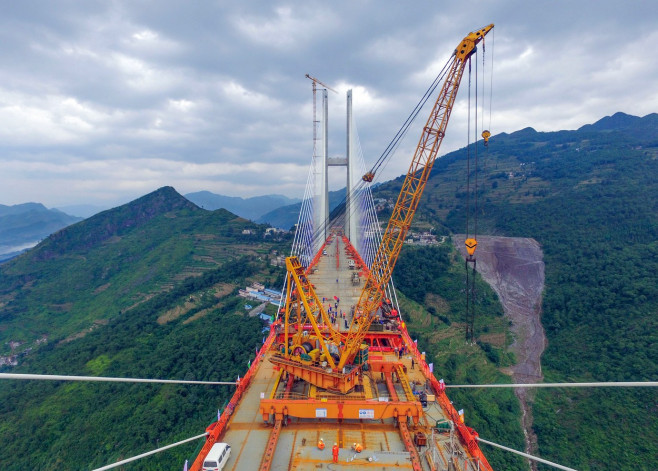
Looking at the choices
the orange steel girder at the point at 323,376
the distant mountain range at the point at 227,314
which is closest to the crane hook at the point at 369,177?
the distant mountain range at the point at 227,314

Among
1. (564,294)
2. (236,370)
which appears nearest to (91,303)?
(236,370)

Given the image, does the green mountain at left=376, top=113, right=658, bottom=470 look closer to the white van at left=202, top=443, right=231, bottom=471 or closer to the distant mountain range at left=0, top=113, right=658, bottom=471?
the distant mountain range at left=0, top=113, right=658, bottom=471

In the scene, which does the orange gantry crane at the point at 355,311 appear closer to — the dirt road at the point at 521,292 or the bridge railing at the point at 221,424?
the bridge railing at the point at 221,424

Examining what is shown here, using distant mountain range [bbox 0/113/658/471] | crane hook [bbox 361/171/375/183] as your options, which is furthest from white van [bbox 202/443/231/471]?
crane hook [bbox 361/171/375/183]

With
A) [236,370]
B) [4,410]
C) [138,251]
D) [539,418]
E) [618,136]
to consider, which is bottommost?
[539,418]

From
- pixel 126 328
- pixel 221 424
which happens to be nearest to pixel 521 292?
pixel 221 424

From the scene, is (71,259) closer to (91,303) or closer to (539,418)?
(91,303)
